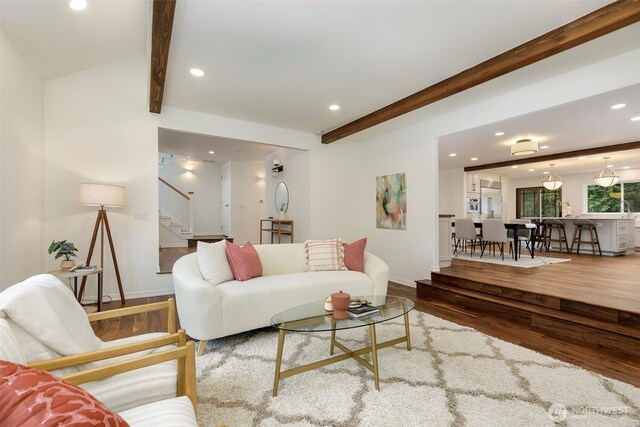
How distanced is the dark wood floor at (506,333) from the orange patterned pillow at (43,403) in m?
2.60

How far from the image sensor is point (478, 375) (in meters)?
2.10

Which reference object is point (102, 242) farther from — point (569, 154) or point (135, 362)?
point (569, 154)

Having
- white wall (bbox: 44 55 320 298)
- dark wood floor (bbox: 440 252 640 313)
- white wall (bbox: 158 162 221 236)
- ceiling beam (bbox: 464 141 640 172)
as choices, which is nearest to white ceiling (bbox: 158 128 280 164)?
white wall (bbox: 158 162 221 236)

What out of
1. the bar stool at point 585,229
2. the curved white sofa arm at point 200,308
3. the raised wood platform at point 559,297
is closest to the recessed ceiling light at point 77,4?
the curved white sofa arm at point 200,308

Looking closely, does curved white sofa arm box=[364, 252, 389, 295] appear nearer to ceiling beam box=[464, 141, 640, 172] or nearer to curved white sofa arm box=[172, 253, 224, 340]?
curved white sofa arm box=[172, 253, 224, 340]

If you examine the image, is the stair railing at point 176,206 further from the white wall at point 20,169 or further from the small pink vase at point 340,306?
the small pink vase at point 340,306

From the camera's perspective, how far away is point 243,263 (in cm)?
301

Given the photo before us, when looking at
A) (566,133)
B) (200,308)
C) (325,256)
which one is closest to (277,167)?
(325,256)

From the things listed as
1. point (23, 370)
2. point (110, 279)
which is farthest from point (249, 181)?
point (23, 370)

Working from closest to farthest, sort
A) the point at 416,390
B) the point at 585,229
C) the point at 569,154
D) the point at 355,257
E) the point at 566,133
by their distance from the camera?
1. the point at 416,390
2. the point at 355,257
3. the point at 566,133
4. the point at 569,154
5. the point at 585,229

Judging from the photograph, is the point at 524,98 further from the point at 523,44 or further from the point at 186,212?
the point at 186,212

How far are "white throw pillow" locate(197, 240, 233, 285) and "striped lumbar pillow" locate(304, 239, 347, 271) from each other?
0.99 metres

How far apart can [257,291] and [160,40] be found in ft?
7.69

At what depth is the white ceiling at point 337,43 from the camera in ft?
7.41
